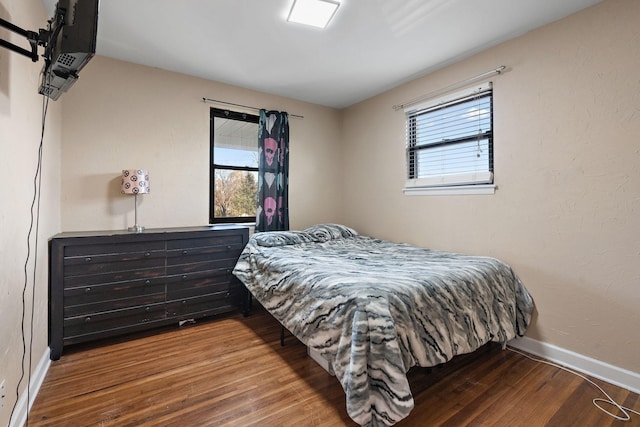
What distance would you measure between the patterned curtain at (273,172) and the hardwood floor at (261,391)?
1492 millimetres

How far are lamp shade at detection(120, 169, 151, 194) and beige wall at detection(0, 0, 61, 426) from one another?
56 cm

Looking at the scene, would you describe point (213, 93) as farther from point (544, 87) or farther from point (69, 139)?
point (544, 87)

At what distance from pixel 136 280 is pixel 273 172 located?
1.77 metres

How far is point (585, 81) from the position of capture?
199cm

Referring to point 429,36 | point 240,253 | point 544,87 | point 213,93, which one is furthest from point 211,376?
point 544,87

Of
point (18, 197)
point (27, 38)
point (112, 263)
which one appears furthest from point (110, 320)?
point (27, 38)

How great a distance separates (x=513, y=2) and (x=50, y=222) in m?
3.57

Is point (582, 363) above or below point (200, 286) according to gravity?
below

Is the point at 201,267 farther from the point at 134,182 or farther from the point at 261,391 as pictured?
the point at 261,391

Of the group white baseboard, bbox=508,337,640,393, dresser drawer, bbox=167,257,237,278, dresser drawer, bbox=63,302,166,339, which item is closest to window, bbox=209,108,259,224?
dresser drawer, bbox=167,257,237,278

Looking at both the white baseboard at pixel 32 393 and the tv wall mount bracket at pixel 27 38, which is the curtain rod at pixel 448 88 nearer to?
the tv wall mount bracket at pixel 27 38

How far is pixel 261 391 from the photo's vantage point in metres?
1.79

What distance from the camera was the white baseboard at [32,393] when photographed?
143 centimetres

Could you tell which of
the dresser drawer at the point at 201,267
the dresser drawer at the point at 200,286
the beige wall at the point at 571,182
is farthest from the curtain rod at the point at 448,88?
the dresser drawer at the point at 200,286
